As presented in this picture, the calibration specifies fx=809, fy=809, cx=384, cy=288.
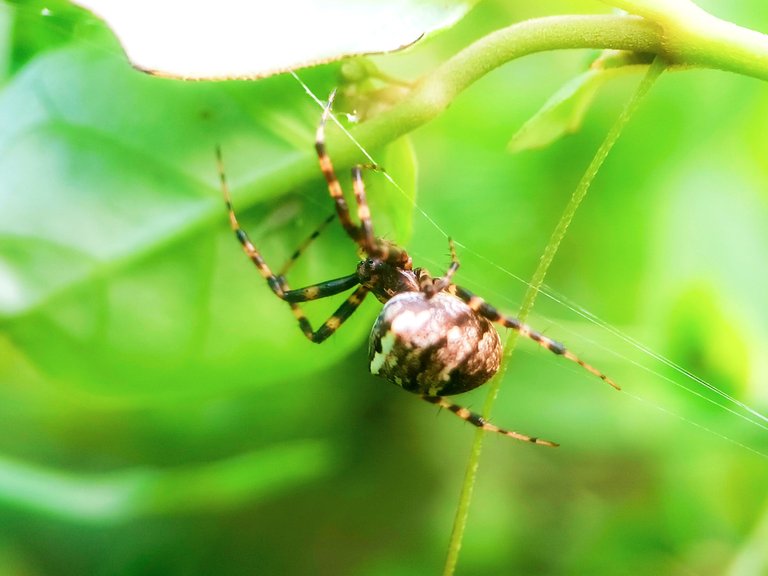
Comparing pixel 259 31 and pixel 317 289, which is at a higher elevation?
pixel 259 31

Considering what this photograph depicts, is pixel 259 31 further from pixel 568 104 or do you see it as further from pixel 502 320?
pixel 502 320

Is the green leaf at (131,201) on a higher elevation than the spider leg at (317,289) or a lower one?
higher

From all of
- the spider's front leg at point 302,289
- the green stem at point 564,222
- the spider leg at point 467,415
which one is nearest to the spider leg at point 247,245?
the spider's front leg at point 302,289

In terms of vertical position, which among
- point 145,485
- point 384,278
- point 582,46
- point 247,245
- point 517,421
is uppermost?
point 582,46

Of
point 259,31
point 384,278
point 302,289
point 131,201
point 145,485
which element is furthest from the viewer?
point 145,485

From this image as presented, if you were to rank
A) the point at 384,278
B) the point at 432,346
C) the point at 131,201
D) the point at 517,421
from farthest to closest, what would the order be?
the point at 517,421 → the point at 384,278 → the point at 432,346 → the point at 131,201

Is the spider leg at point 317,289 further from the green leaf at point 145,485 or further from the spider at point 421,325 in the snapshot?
the green leaf at point 145,485

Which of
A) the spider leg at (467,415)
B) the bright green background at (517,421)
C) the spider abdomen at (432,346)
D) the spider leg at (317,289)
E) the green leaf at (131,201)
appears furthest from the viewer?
the bright green background at (517,421)

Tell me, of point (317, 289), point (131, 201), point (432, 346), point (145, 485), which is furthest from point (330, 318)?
point (145, 485)
